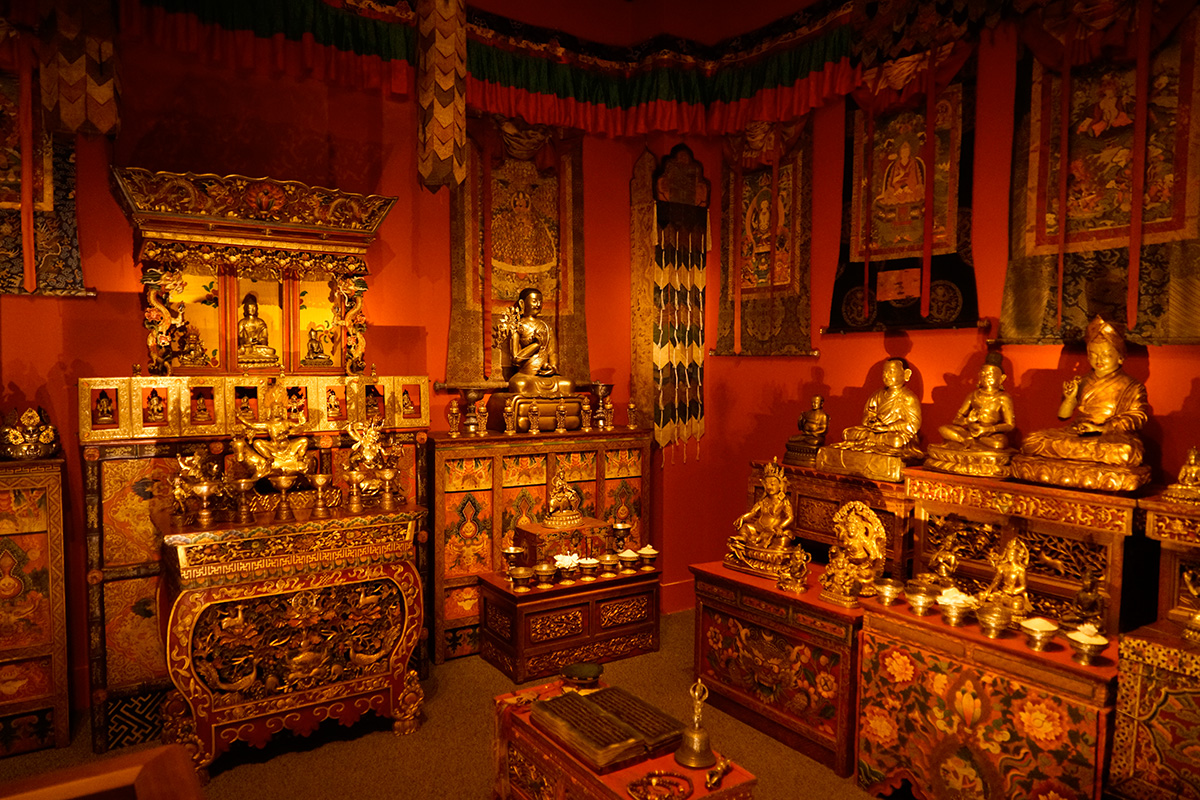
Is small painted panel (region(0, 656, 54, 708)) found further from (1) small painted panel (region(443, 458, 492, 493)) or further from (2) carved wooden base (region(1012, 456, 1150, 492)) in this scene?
(2) carved wooden base (region(1012, 456, 1150, 492))

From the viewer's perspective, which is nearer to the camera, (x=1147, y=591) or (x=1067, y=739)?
(x=1067, y=739)

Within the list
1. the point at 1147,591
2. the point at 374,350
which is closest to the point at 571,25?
the point at 374,350

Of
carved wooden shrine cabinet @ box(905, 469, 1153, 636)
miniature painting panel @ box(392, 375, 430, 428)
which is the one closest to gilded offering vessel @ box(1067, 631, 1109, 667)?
carved wooden shrine cabinet @ box(905, 469, 1153, 636)

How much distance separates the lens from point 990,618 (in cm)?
276

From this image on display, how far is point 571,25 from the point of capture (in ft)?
16.9

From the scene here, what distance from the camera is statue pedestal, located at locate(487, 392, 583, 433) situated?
470 centimetres

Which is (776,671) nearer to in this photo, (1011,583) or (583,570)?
(1011,583)

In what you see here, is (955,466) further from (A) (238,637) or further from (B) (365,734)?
(A) (238,637)

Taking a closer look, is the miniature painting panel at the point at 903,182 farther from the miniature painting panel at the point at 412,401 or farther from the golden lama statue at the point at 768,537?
the miniature painting panel at the point at 412,401

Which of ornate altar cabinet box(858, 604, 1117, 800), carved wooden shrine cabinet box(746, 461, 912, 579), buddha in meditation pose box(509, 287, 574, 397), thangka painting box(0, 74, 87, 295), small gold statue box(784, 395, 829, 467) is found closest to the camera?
ornate altar cabinet box(858, 604, 1117, 800)

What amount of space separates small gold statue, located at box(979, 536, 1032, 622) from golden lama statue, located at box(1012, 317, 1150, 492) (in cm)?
35

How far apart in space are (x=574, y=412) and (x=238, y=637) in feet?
8.03

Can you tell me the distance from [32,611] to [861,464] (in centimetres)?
406

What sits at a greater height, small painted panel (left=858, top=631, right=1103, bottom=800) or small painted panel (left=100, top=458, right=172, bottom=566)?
small painted panel (left=100, top=458, right=172, bottom=566)
